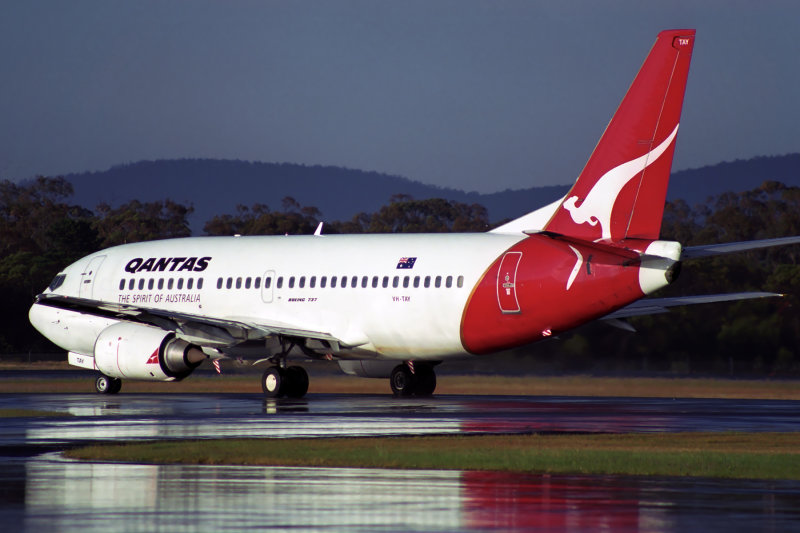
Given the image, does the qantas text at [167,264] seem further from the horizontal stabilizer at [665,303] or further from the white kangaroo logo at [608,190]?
the white kangaroo logo at [608,190]

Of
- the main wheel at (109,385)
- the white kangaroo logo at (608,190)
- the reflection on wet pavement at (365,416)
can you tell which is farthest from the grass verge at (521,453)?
the main wheel at (109,385)

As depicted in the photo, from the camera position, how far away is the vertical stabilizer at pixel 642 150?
32.3 meters

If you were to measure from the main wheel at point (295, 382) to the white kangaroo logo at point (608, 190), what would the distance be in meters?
9.21

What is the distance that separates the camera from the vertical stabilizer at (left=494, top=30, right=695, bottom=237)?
3228 centimetres

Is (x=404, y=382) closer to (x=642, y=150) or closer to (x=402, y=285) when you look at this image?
(x=402, y=285)

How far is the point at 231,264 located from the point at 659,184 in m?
13.6

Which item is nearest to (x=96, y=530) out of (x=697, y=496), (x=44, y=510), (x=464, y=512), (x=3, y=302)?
(x=44, y=510)

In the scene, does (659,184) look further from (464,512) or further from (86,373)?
(86,373)

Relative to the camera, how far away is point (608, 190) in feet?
108

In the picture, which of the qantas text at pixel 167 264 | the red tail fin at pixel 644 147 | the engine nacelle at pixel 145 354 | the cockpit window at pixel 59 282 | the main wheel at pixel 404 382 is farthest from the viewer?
the cockpit window at pixel 59 282

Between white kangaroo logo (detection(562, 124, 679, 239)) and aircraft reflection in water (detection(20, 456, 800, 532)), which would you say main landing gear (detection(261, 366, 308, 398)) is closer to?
white kangaroo logo (detection(562, 124, 679, 239))

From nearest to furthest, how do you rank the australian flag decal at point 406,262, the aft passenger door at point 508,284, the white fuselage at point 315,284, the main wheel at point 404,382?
the aft passenger door at point 508,284 → the white fuselage at point 315,284 → the australian flag decal at point 406,262 → the main wheel at point 404,382

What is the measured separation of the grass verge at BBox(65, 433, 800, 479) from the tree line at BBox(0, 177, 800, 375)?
21.0 m

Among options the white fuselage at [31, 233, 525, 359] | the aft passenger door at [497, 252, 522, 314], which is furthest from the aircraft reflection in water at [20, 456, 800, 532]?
the white fuselage at [31, 233, 525, 359]
